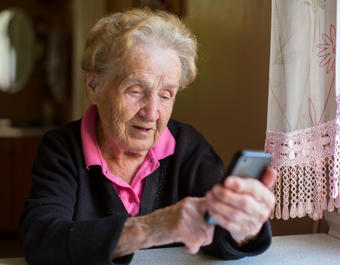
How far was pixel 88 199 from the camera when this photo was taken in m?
1.09

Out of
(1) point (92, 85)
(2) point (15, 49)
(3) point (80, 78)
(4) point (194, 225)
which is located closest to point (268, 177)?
(4) point (194, 225)

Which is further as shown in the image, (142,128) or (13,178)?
(13,178)

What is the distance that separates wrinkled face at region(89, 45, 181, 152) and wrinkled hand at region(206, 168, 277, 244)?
0.38 meters

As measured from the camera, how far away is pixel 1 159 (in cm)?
353

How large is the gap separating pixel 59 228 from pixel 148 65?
17.1 inches

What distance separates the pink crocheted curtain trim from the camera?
1.02 m

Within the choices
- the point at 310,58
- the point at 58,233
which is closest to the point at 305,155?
the point at 310,58

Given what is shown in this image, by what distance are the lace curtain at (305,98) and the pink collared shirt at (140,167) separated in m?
0.30

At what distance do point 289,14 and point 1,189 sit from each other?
310 centimetres

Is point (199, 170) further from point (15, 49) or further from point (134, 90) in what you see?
point (15, 49)

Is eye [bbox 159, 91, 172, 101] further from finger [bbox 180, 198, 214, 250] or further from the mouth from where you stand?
finger [bbox 180, 198, 214, 250]

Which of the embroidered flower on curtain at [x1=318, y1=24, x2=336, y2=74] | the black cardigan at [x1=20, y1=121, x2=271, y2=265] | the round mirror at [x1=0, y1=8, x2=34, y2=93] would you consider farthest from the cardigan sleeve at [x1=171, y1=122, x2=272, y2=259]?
the round mirror at [x1=0, y1=8, x2=34, y2=93]

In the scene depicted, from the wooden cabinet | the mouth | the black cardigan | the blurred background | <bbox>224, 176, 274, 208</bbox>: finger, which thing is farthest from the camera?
the wooden cabinet

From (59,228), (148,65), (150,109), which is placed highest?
(148,65)
